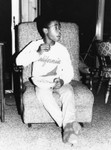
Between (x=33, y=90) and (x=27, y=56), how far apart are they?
37 cm

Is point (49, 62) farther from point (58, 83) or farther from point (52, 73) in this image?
point (58, 83)

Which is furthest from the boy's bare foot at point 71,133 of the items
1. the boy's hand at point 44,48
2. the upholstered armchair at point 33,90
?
the boy's hand at point 44,48

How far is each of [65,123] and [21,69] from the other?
2.61 ft

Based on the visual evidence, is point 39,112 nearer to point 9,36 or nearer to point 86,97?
point 86,97

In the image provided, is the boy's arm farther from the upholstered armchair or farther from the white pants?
the white pants

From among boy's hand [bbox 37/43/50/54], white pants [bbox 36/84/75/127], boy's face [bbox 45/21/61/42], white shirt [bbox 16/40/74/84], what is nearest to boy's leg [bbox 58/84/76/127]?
white pants [bbox 36/84/75/127]

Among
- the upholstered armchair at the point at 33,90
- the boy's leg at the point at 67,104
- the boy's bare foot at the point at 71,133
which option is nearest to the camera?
the boy's bare foot at the point at 71,133

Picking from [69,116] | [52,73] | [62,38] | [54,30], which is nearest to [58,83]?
[52,73]

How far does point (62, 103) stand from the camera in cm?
264

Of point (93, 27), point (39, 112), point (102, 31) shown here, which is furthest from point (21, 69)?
point (93, 27)

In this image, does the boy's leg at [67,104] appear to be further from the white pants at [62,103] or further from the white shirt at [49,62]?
the white shirt at [49,62]

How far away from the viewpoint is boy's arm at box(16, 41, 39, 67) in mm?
2844

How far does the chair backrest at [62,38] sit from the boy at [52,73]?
0.80ft

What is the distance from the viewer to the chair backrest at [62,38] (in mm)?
3154
